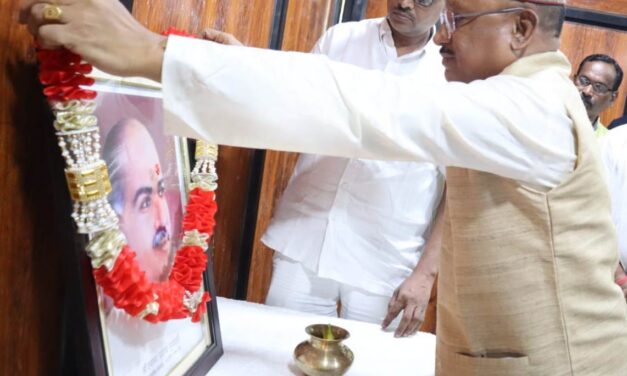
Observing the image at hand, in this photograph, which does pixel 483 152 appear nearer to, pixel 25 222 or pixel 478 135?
pixel 478 135

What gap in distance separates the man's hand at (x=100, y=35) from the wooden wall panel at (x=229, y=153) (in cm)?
52

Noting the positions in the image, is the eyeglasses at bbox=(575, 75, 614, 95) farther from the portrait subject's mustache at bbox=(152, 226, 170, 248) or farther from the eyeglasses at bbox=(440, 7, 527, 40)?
the portrait subject's mustache at bbox=(152, 226, 170, 248)

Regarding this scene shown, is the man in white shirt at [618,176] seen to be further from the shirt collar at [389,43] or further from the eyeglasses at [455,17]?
the eyeglasses at [455,17]

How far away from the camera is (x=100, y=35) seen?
65 centimetres

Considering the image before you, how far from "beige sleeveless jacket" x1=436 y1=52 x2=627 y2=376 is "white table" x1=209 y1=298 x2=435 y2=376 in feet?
0.97

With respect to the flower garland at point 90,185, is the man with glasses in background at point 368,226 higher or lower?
lower

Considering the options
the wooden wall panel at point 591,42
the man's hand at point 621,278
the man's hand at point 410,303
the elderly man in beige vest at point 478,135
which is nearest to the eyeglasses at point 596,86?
the wooden wall panel at point 591,42

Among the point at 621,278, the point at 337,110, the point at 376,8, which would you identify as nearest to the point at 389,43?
the point at 337,110

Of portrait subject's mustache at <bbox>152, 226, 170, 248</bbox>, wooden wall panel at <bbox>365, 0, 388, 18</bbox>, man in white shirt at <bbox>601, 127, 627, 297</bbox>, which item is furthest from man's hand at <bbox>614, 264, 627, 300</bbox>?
portrait subject's mustache at <bbox>152, 226, 170, 248</bbox>

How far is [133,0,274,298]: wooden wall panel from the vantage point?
4.30 ft

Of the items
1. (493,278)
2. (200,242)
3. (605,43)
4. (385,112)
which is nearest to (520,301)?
(493,278)

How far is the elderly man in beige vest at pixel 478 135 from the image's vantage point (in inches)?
27.1

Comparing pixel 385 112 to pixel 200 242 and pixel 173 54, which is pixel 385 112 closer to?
pixel 173 54

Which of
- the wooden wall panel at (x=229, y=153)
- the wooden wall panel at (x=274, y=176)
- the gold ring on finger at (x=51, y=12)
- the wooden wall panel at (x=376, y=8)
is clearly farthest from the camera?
the wooden wall panel at (x=376, y=8)
